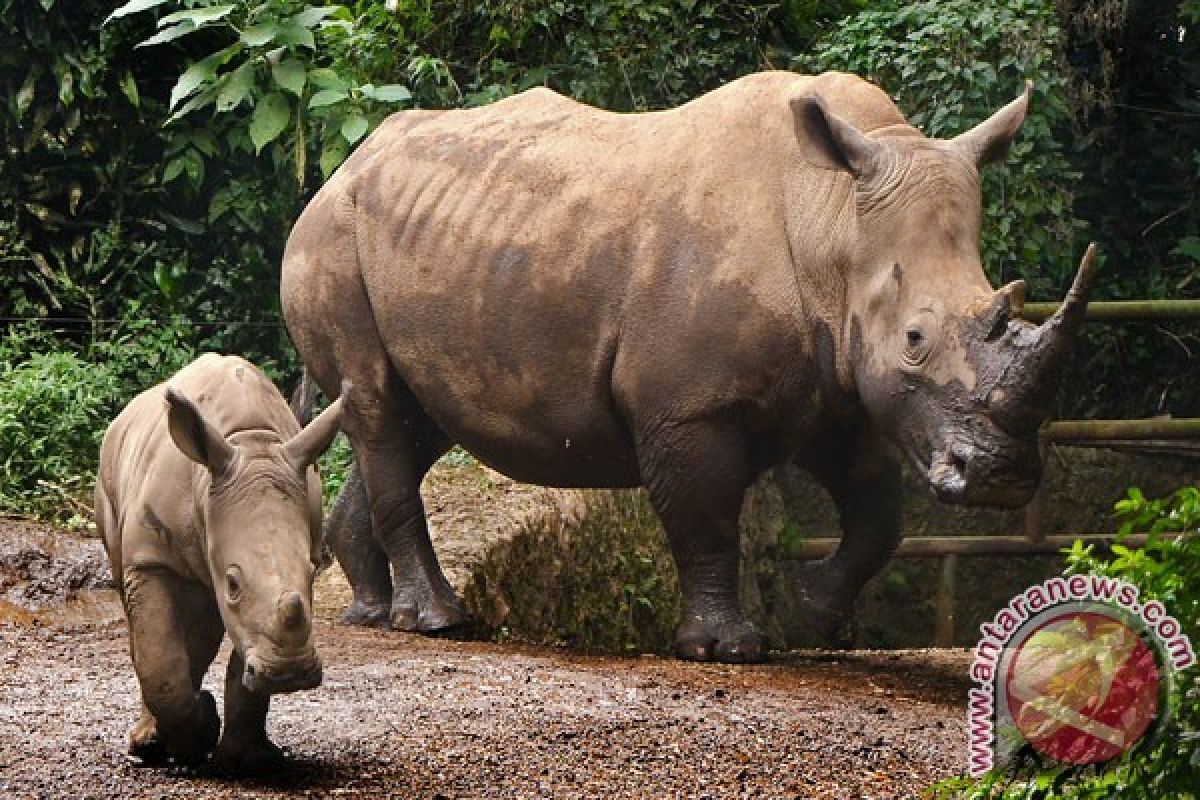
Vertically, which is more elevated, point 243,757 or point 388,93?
point 388,93

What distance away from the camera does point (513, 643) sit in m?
8.55

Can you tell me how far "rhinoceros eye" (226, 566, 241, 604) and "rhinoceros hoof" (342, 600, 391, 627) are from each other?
11.7 ft

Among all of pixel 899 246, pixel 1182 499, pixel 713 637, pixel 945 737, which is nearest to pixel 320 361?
pixel 713 637

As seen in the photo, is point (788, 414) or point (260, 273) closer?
point (788, 414)

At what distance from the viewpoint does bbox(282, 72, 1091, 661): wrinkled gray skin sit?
709 centimetres

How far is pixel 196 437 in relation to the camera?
5.18 meters

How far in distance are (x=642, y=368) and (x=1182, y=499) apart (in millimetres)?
4365

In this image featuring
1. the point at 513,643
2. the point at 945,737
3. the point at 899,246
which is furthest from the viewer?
the point at 513,643

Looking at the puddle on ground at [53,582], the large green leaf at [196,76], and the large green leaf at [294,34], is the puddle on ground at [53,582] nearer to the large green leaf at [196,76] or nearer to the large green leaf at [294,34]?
the large green leaf at [196,76]

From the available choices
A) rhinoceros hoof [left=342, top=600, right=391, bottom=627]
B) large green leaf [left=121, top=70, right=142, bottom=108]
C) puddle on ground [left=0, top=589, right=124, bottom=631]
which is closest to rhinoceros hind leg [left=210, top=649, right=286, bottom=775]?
rhinoceros hoof [left=342, top=600, right=391, bottom=627]

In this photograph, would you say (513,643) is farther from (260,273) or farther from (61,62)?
(61,62)

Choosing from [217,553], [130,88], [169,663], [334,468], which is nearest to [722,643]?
[169,663]

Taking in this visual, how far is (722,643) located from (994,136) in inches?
79.5

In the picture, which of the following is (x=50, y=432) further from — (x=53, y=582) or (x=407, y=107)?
(x=407, y=107)
